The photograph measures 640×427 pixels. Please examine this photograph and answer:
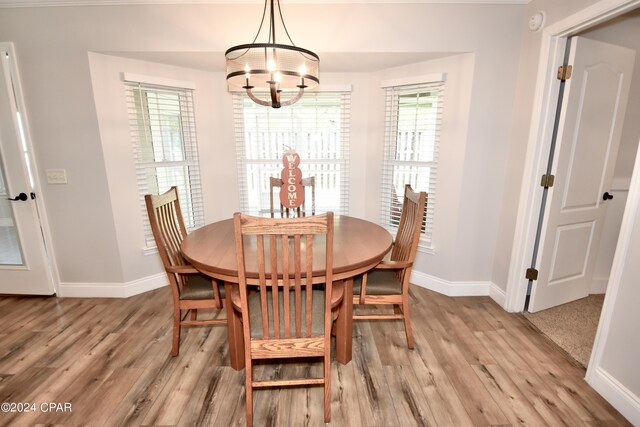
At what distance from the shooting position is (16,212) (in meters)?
2.62

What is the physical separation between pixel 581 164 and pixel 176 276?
295cm

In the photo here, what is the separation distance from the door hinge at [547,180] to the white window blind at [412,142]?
806 millimetres

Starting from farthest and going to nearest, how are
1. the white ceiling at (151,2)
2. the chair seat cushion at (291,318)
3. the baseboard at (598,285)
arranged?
1. the baseboard at (598,285)
2. the white ceiling at (151,2)
3. the chair seat cushion at (291,318)

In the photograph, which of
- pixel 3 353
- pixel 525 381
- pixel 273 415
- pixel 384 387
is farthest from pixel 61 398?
pixel 525 381

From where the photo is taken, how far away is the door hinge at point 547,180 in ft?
7.27

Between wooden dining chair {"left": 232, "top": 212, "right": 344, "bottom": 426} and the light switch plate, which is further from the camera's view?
the light switch plate

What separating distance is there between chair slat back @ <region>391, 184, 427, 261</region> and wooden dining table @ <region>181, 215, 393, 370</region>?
15cm

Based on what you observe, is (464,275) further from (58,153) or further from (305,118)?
(58,153)

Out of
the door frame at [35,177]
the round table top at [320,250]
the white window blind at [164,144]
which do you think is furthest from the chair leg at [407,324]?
the door frame at [35,177]

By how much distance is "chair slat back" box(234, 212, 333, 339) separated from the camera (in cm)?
121

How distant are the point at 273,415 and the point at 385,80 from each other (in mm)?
2807

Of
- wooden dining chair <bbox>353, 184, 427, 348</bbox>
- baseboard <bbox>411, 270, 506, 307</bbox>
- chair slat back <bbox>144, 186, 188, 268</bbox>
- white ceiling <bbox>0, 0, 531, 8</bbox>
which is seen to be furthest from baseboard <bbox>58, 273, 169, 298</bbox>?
baseboard <bbox>411, 270, 506, 307</bbox>

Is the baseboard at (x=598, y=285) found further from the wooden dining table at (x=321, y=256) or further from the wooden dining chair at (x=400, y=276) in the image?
the wooden dining table at (x=321, y=256)

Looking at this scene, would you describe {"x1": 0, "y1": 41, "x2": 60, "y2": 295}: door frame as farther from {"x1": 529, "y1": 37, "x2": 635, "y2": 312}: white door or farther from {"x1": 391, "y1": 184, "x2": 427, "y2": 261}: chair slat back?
{"x1": 529, "y1": 37, "x2": 635, "y2": 312}: white door
